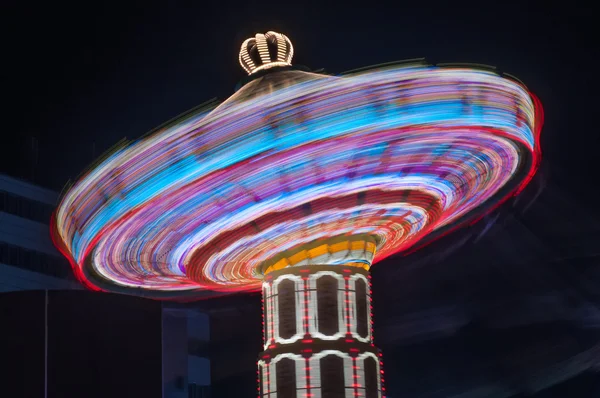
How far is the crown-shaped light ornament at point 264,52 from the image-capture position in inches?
1001

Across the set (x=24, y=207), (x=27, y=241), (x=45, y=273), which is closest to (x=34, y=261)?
(x=45, y=273)

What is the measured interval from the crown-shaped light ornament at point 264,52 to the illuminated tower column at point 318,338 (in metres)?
5.07

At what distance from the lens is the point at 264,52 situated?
25.4 meters

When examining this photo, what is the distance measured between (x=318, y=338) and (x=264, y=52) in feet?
23.3

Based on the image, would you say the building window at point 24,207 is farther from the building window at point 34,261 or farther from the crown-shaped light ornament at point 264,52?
the crown-shaped light ornament at point 264,52

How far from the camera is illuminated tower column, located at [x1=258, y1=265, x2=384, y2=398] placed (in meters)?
24.6

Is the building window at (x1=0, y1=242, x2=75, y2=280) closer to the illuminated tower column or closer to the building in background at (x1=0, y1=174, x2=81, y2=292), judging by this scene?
the building in background at (x1=0, y1=174, x2=81, y2=292)

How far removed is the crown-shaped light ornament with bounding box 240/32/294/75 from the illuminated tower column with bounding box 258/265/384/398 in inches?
199

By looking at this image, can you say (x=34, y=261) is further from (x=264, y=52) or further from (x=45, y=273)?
(x=264, y=52)

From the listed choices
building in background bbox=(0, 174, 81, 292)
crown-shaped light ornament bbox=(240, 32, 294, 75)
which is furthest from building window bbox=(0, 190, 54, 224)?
crown-shaped light ornament bbox=(240, 32, 294, 75)

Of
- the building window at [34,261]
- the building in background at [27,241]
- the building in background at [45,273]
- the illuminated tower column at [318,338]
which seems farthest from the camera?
the building window at [34,261]

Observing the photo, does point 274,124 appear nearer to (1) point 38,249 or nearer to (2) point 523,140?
(2) point 523,140

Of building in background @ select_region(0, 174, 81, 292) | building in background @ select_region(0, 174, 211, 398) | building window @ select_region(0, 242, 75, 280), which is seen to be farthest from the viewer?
building window @ select_region(0, 242, 75, 280)

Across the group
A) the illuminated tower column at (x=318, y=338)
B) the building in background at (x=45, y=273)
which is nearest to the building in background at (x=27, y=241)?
the building in background at (x=45, y=273)
